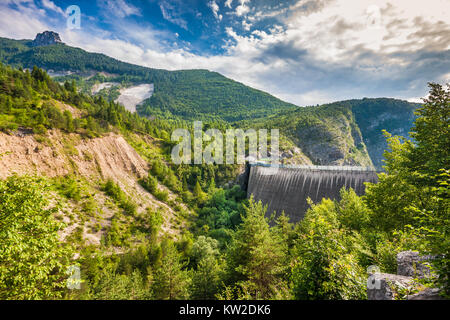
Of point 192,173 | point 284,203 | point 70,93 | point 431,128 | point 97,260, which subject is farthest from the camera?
point 192,173

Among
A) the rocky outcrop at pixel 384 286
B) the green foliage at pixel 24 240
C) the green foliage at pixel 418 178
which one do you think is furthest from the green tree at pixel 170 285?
the green foliage at pixel 418 178

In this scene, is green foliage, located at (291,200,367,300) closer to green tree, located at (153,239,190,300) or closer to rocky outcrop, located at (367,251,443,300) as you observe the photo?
rocky outcrop, located at (367,251,443,300)

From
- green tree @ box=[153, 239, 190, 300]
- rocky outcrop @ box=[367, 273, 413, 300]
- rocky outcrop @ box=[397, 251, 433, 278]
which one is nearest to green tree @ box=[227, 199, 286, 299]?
rocky outcrop @ box=[397, 251, 433, 278]

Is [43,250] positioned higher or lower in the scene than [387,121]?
lower

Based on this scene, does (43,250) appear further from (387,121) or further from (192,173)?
(387,121)

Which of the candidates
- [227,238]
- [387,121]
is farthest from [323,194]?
[387,121]
